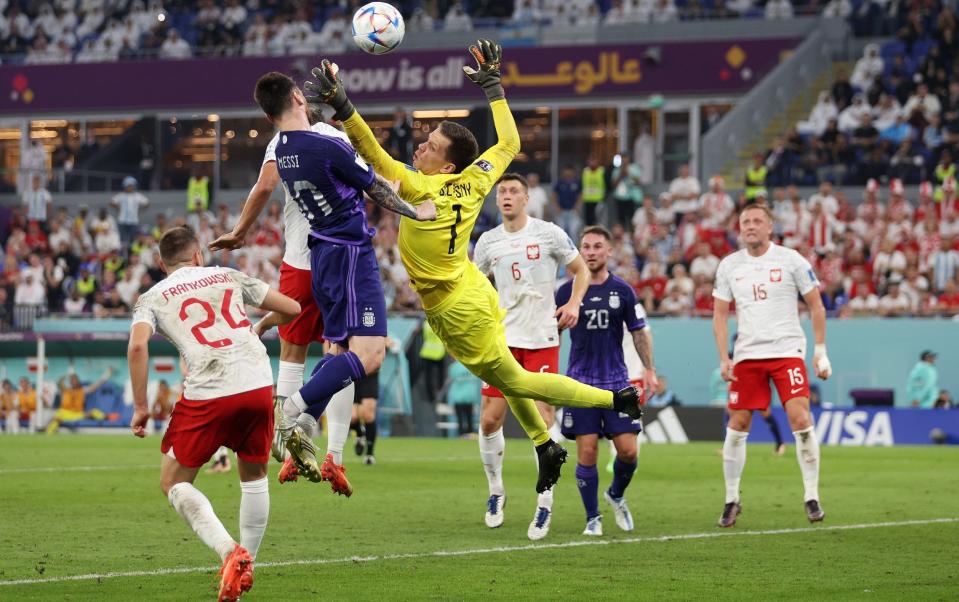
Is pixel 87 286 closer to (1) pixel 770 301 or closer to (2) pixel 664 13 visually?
(2) pixel 664 13

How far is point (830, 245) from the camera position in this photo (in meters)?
27.6

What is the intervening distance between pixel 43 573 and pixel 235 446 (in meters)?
1.74

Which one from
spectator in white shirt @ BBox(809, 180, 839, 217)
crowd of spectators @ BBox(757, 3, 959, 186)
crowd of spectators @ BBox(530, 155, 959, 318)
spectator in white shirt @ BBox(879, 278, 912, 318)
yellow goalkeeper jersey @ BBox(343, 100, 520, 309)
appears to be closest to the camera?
yellow goalkeeper jersey @ BBox(343, 100, 520, 309)

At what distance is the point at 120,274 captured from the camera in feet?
109

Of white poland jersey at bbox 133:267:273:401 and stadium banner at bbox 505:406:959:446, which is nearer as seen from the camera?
white poland jersey at bbox 133:267:273:401

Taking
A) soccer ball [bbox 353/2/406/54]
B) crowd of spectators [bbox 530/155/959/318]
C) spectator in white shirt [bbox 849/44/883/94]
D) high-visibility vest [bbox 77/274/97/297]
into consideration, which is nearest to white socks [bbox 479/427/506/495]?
soccer ball [bbox 353/2/406/54]

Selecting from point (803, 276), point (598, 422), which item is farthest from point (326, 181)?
point (803, 276)

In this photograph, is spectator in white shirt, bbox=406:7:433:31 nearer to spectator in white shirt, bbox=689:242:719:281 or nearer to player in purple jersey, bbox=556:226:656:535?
spectator in white shirt, bbox=689:242:719:281

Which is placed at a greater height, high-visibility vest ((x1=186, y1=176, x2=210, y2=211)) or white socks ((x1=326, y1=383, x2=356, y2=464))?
high-visibility vest ((x1=186, y1=176, x2=210, y2=211))

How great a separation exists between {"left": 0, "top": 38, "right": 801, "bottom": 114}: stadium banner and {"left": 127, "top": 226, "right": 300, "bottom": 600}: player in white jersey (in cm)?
2827

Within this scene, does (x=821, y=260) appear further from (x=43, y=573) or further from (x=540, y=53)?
(x=43, y=573)

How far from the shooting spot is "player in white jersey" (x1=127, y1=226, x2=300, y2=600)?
8.11 m

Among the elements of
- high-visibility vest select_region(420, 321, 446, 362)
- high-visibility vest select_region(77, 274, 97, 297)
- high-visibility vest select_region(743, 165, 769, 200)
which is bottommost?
high-visibility vest select_region(420, 321, 446, 362)

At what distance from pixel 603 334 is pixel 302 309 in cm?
268
